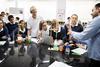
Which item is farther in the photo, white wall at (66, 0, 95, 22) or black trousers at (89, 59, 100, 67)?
white wall at (66, 0, 95, 22)

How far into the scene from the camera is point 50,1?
26.4ft

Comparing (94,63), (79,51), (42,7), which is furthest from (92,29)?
(42,7)

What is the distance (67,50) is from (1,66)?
3.57 ft

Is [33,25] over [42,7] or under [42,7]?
under

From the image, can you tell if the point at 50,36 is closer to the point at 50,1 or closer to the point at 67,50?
the point at 67,50

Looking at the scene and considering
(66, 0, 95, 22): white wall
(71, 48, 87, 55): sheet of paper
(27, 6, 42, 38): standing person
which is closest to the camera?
(71, 48, 87, 55): sheet of paper

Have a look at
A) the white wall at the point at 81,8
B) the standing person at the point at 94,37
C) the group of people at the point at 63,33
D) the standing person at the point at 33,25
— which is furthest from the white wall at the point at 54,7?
the standing person at the point at 94,37

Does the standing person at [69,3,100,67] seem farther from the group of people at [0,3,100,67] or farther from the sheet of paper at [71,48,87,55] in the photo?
the sheet of paper at [71,48,87,55]

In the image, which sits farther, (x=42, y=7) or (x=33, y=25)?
(x=42, y=7)

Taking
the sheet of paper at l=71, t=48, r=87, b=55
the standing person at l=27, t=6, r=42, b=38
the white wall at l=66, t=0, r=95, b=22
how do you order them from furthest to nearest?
the white wall at l=66, t=0, r=95, b=22 → the standing person at l=27, t=6, r=42, b=38 → the sheet of paper at l=71, t=48, r=87, b=55

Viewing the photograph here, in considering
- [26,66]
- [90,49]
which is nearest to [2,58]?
[26,66]

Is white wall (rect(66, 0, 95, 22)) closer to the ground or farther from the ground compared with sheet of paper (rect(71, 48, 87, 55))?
farther from the ground

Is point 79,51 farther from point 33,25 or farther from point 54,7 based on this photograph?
point 54,7

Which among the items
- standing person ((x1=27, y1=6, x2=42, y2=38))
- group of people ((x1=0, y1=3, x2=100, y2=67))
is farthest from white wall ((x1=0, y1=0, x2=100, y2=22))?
standing person ((x1=27, y1=6, x2=42, y2=38))
